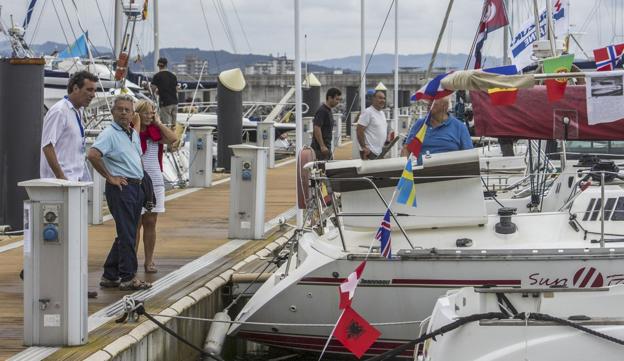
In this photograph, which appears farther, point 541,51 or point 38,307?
point 541,51

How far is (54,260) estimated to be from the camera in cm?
814

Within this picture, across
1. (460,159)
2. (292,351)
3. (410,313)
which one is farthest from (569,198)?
(292,351)

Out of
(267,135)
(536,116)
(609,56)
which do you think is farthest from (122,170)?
(267,135)

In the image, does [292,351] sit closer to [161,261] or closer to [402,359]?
[402,359]

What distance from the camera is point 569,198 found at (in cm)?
1053

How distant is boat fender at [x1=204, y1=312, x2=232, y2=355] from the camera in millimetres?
10070

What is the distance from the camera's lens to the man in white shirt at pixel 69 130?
975cm

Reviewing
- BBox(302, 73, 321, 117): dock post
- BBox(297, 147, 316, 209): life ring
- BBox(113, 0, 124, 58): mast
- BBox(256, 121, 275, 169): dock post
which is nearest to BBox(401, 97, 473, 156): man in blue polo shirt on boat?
BBox(297, 147, 316, 209): life ring

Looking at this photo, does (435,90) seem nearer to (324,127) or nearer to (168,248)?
(168,248)

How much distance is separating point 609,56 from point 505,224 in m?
4.17

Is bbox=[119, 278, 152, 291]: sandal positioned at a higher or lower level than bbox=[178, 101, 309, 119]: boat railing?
lower

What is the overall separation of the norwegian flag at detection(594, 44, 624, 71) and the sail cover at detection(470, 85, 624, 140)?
2439 millimetres

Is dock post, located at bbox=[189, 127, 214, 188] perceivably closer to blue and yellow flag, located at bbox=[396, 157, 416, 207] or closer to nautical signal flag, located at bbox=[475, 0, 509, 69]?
nautical signal flag, located at bbox=[475, 0, 509, 69]

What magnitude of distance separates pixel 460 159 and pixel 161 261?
370 centimetres
